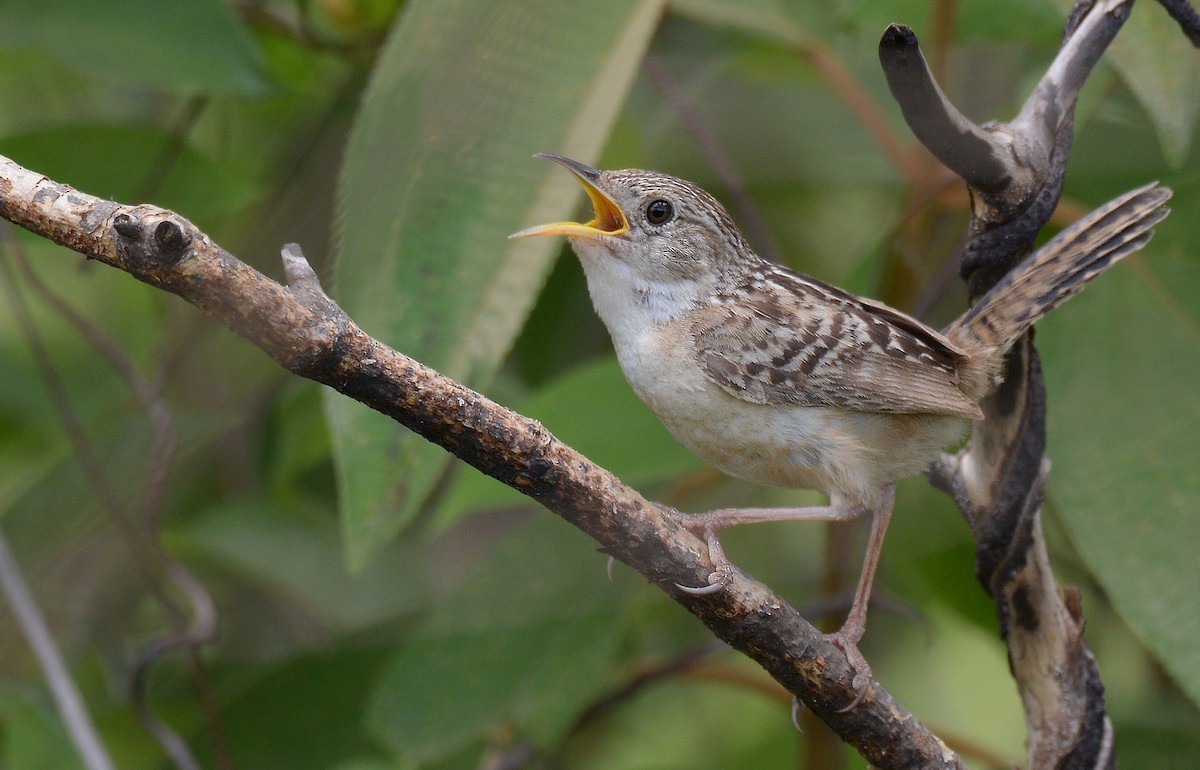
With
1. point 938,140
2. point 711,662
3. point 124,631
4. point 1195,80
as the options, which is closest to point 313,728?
point 124,631

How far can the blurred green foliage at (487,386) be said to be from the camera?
2566 mm

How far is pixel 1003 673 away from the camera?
463 cm

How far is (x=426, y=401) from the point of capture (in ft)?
4.83

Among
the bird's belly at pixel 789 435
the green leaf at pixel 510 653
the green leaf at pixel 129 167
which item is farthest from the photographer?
the green leaf at pixel 129 167

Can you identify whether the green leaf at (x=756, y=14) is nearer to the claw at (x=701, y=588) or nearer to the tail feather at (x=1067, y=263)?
the tail feather at (x=1067, y=263)

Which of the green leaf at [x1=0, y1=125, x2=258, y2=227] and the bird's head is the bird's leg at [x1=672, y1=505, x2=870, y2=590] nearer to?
the bird's head

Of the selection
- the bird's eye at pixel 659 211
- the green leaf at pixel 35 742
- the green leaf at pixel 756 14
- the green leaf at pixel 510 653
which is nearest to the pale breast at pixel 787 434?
the bird's eye at pixel 659 211

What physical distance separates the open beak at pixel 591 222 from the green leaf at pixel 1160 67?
3.78ft

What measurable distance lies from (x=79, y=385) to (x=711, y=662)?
2258 mm

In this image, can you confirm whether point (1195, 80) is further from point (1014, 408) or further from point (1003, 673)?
point (1003, 673)

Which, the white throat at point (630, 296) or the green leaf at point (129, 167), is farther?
the green leaf at point (129, 167)

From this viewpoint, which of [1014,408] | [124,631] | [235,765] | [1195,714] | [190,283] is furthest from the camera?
[124,631]

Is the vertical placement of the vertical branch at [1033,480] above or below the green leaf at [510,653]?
above

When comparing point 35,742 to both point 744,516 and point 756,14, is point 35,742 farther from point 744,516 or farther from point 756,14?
point 756,14
